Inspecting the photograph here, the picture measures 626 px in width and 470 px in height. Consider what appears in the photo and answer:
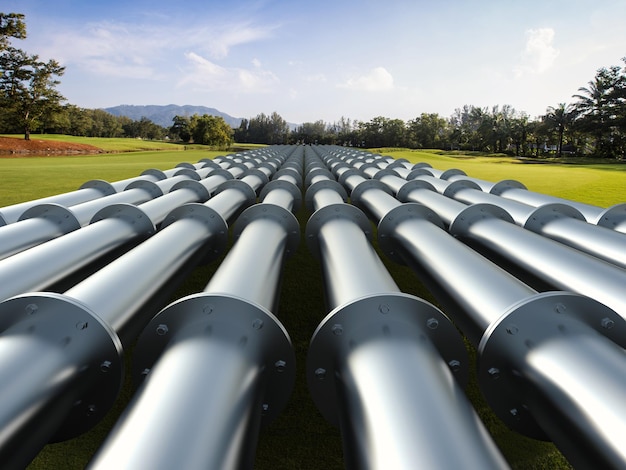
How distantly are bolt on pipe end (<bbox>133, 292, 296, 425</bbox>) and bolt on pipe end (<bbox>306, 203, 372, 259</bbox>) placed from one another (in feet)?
9.05

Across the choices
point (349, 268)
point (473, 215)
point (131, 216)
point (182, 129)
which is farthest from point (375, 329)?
point (182, 129)

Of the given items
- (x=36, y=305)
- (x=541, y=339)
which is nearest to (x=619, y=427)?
(x=541, y=339)

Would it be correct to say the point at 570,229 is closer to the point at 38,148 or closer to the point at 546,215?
the point at 546,215

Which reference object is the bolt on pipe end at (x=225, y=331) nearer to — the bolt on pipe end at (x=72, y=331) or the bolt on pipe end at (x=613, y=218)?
the bolt on pipe end at (x=72, y=331)

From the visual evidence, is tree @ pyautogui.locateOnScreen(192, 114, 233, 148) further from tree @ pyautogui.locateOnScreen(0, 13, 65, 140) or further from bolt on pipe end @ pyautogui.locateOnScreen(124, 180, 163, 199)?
bolt on pipe end @ pyautogui.locateOnScreen(124, 180, 163, 199)

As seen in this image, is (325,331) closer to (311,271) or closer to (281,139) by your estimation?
(311,271)

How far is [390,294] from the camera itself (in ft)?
8.29

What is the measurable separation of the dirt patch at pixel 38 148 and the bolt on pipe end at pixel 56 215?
56325 millimetres

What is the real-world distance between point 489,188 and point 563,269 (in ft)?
19.9

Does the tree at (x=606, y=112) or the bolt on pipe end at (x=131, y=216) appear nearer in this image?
the bolt on pipe end at (x=131, y=216)

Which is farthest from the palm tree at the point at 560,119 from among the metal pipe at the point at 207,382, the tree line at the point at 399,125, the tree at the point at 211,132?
the metal pipe at the point at 207,382

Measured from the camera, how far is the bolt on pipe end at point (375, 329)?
248 centimetres

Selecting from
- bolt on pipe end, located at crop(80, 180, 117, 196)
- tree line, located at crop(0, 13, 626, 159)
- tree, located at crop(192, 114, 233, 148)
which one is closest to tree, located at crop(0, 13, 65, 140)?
tree line, located at crop(0, 13, 626, 159)

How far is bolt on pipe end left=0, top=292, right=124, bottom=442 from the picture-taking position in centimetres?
233
